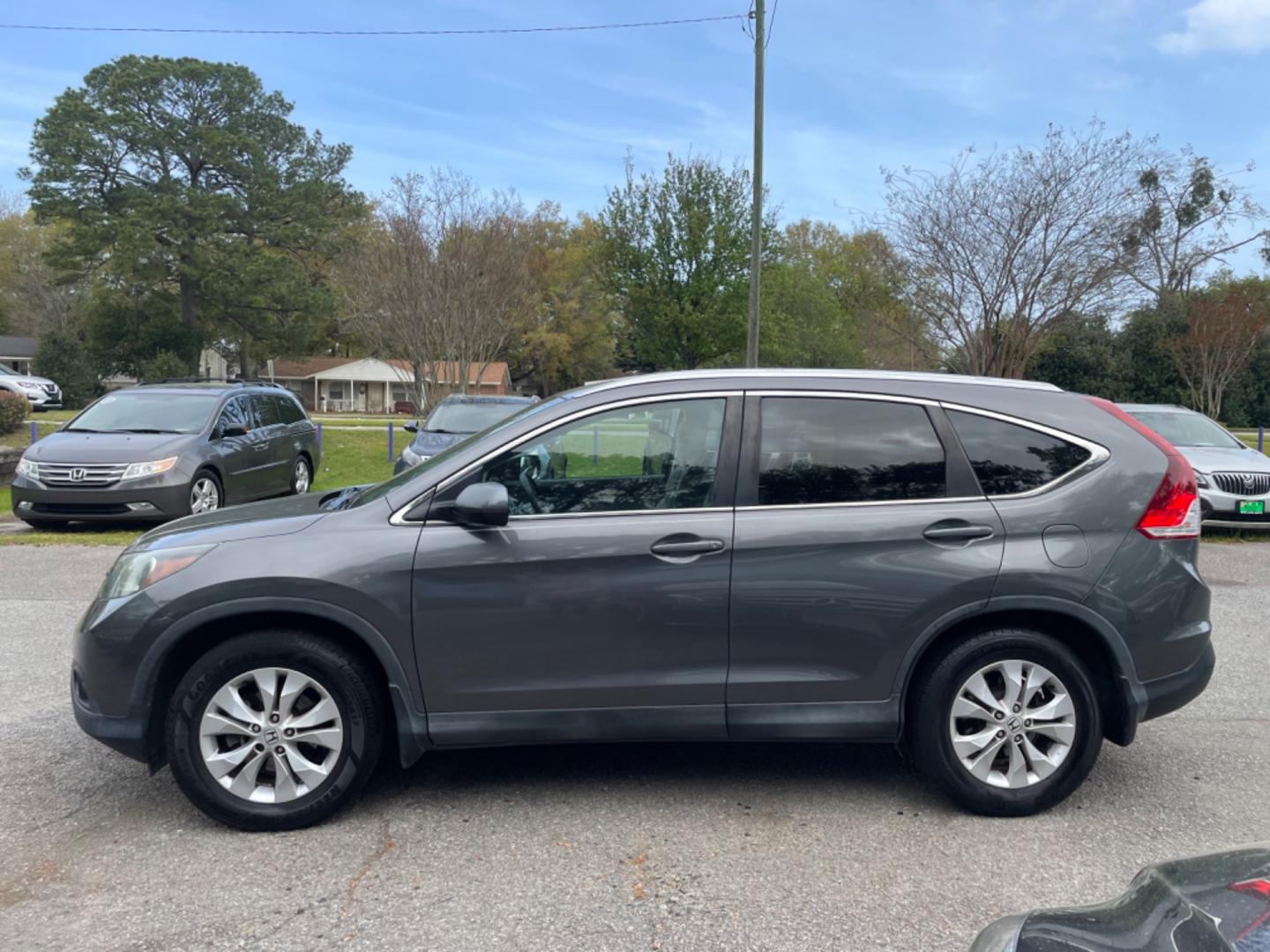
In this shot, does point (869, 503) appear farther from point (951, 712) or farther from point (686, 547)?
point (951, 712)

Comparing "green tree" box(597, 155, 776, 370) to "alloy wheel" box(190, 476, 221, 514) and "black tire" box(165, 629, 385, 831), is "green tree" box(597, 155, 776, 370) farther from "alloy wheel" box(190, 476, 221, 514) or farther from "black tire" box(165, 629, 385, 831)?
"black tire" box(165, 629, 385, 831)

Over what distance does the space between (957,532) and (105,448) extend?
9.37 m

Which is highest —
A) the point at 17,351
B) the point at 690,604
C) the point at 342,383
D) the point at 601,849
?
the point at 17,351

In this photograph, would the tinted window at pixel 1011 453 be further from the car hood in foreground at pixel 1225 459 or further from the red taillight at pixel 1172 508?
the car hood in foreground at pixel 1225 459

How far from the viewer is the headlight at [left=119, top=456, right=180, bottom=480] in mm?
9836

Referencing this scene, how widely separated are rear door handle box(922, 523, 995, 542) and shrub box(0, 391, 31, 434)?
59.7 feet

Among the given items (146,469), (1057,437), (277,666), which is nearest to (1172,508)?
(1057,437)

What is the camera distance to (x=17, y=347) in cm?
5994

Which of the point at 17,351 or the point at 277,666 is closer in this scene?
the point at 277,666

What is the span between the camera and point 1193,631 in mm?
3836

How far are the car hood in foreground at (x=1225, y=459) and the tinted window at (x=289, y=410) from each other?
11400 millimetres

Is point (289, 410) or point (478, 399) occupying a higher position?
point (478, 399)

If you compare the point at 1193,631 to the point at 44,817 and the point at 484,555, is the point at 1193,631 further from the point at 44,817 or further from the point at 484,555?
the point at 44,817

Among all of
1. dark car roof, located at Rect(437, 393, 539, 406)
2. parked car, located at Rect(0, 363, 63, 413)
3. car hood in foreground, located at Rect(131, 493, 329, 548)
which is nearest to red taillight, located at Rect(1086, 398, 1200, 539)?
car hood in foreground, located at Rect(131, 493, 329, 548)
